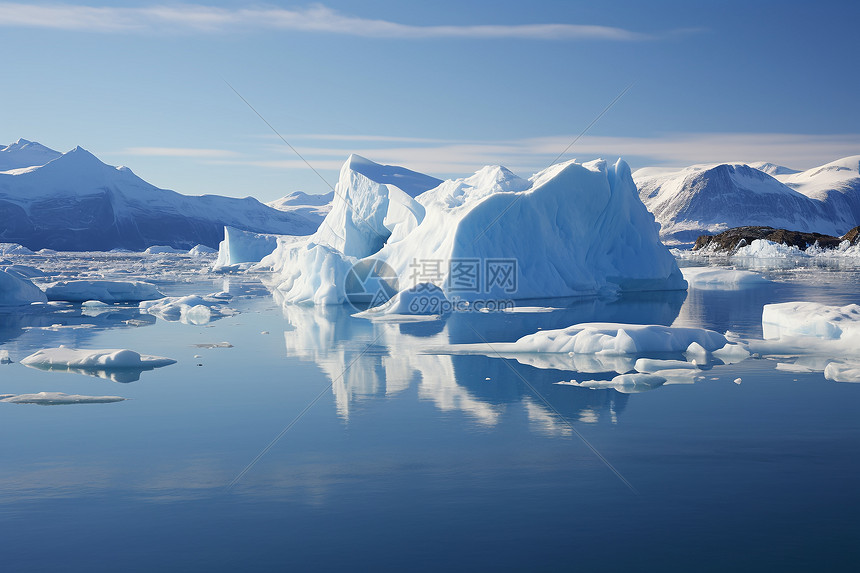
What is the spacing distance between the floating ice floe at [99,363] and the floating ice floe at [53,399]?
5.33 feet

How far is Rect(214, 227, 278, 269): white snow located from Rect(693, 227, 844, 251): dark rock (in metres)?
54.3

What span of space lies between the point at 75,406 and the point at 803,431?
8.43 meters

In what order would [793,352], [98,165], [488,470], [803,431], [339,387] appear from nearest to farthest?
[488,470] → [803,431] → [339,387] → [793,352] → [98,165]

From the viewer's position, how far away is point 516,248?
896 inches

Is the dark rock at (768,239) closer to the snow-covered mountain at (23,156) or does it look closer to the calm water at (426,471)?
the calm water at (426,471)

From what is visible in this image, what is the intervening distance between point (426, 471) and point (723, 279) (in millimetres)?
31029

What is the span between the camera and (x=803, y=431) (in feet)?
25.5

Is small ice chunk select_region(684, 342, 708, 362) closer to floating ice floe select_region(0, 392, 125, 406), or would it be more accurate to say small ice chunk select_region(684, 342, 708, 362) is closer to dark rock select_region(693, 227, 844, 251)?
floating ice floe select_region(0, 392, 125, 406)

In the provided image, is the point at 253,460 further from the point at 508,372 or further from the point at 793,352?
the point at 793,352

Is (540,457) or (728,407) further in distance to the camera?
(728,407)

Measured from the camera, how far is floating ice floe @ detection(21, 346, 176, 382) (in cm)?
1143

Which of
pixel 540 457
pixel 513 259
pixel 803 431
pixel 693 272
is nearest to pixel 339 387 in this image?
pixel 540 457

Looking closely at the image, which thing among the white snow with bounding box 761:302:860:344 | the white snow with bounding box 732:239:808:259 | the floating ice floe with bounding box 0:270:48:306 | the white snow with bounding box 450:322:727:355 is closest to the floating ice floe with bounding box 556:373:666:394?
the white snow with bounding box 450:322:727:355

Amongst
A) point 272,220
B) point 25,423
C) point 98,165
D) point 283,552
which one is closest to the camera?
point 283,552
